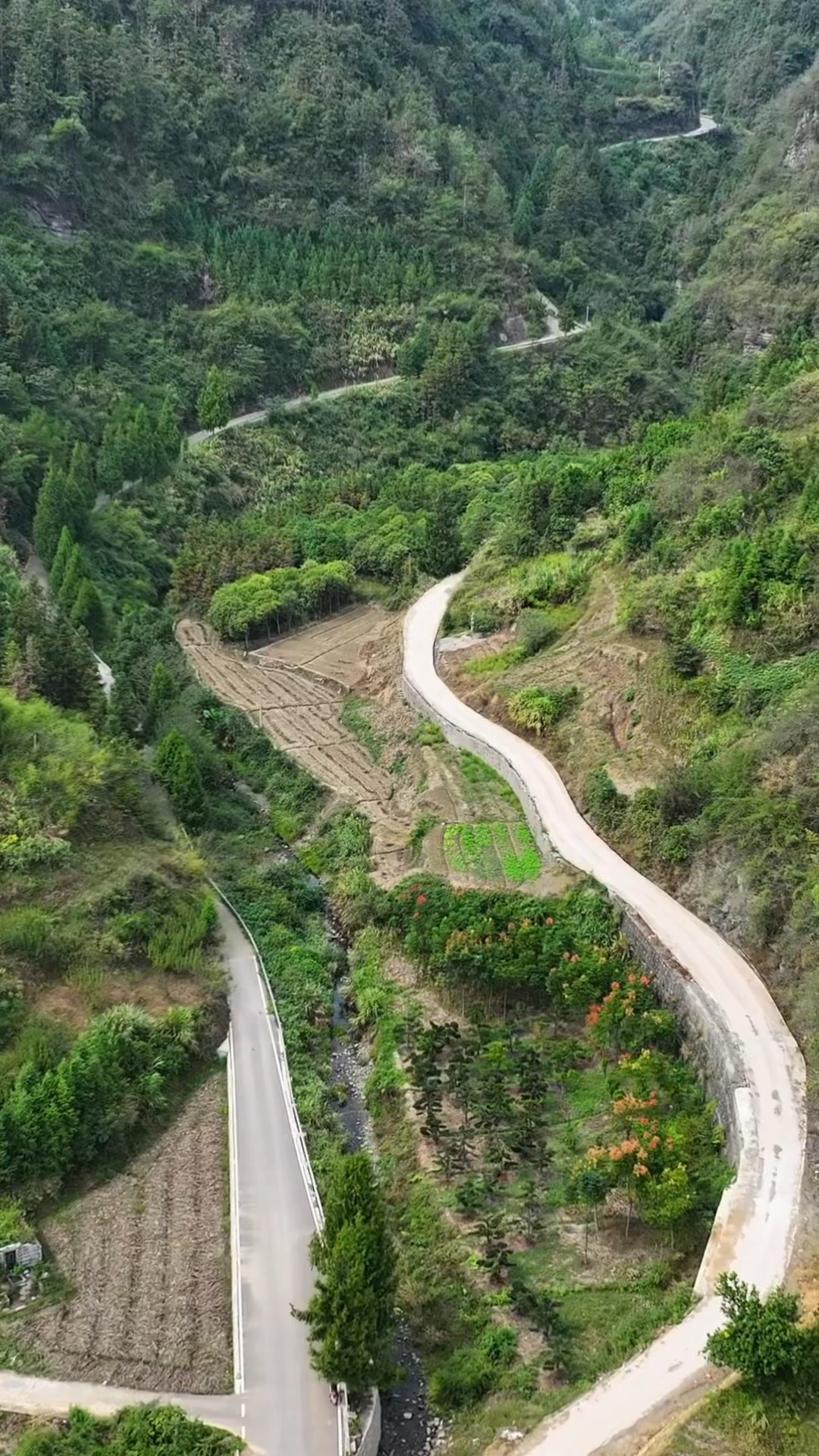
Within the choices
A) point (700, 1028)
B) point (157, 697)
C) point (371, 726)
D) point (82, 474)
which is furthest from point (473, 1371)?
point (82, 474)

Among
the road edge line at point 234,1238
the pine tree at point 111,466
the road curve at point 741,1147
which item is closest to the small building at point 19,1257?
the road edge line at point 234,1238

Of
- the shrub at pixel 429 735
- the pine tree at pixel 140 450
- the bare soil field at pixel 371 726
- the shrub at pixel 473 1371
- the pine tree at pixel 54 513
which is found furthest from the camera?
the pine tree at pixel 140 450

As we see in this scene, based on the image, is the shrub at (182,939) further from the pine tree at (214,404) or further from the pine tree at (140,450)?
the pine tree at (214,404)

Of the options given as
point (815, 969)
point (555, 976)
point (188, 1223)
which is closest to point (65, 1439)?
point (188, 1223)

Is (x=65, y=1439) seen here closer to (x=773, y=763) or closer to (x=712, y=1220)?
(x=712, y=1220)

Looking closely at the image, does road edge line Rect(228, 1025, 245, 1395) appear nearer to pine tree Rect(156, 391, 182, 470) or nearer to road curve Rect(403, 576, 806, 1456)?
road curve Rect(403, 576, 806, 1456)

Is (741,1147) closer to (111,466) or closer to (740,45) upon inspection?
(111,466)
